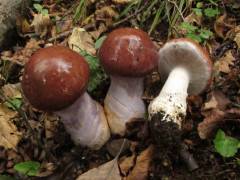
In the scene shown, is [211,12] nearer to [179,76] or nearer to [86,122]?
[179,76]

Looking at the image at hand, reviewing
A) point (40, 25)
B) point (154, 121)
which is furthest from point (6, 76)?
point (154, 121)

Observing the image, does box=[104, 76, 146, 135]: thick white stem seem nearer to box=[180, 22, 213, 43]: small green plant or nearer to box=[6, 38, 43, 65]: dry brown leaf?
box=[180, 22, 213, 43]: small green plant

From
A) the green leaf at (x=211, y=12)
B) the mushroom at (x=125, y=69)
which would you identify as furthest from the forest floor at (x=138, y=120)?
the mushroom at (x=125, y=69)

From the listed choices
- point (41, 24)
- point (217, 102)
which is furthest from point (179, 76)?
Answer: point (41, 24)

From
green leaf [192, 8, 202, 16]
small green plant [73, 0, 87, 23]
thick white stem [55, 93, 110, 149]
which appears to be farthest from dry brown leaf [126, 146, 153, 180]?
small green plant [73, 0, 87, 23]

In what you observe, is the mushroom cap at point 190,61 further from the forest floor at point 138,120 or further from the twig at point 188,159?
the twig at point 188,159
